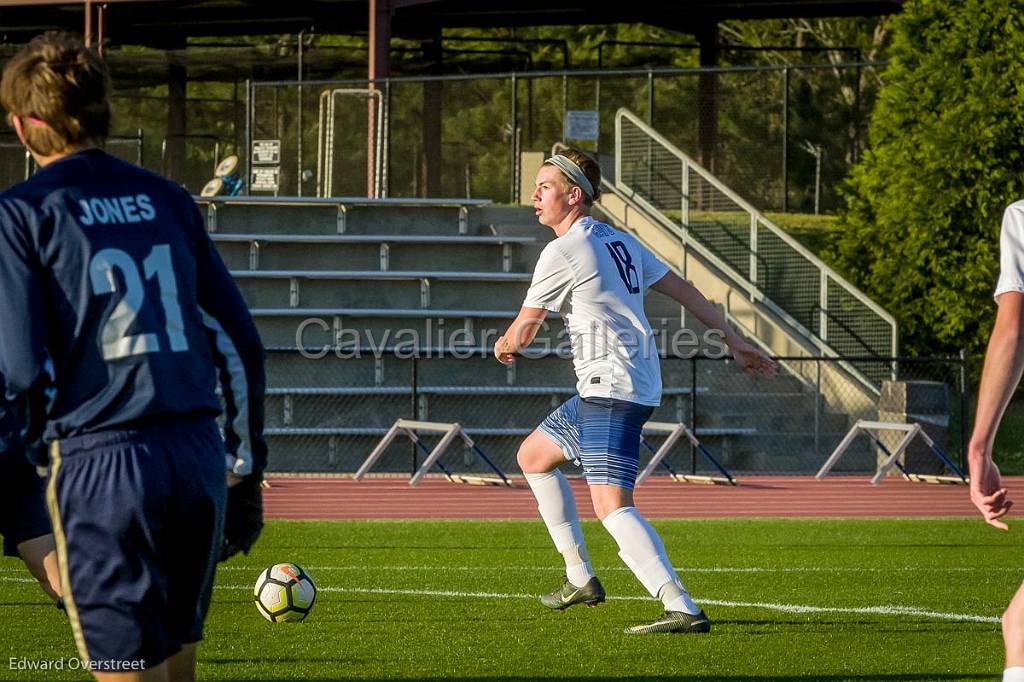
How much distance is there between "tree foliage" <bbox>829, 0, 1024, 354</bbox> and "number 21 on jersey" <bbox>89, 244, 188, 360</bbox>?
16.8 metres

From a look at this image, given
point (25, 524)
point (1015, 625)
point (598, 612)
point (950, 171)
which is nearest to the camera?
point (1015, 625)

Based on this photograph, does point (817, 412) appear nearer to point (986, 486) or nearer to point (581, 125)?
point (581, 125)

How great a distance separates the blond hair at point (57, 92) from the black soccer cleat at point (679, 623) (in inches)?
169

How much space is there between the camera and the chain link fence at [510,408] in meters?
18.2

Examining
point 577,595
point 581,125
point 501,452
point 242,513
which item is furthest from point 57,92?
point 581,125

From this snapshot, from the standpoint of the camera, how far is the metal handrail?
18.7 m

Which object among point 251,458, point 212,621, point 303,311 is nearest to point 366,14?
point 303,311

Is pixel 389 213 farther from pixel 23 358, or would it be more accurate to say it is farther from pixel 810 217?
pixel 23 358

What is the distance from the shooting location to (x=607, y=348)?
711 centimetres

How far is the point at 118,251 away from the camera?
133 inches

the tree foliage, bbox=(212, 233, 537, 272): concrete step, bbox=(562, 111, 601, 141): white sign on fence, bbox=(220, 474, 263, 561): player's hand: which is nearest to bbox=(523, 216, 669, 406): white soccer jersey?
bbox=(220, 474, 263, 561): player's hand

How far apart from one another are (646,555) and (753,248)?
1360 cm

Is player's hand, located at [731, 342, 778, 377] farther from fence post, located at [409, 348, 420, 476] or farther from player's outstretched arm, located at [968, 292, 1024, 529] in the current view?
fence post, located at [409, 348, 420, 476]

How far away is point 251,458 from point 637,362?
360cm
